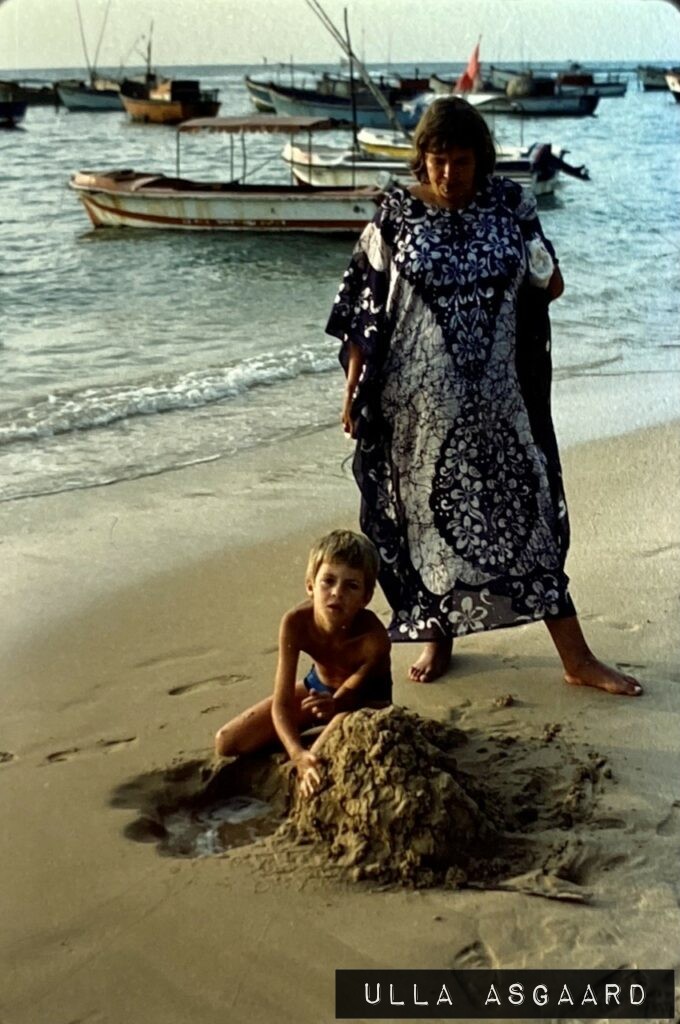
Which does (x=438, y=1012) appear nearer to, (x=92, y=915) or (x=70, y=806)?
(x=92, y=915)

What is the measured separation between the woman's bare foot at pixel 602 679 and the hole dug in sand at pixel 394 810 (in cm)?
40

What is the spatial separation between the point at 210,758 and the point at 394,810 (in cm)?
64

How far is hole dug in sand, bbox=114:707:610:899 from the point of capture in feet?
8.36

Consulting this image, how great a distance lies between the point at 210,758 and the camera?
3061 millimetres

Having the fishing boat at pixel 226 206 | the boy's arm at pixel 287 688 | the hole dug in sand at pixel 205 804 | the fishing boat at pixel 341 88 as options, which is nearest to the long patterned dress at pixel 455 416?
the boy's arm at pixel 287 688

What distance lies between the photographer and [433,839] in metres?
2.55

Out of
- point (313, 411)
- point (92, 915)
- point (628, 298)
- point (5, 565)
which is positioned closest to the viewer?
point (92, 915)

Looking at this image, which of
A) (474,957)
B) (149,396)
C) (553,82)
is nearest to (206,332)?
(149,396)

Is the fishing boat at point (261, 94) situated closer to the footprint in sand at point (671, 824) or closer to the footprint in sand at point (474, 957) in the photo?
the footprint in sand at point (671, 824)

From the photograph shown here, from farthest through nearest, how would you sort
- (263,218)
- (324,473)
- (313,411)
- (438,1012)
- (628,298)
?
(263,218), (628,298), (313,411), (324,473), (438,1012)

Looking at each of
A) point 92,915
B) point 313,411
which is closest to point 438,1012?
point 92,915

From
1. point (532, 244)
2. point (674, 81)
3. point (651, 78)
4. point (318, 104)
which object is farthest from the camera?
point (651, 78)

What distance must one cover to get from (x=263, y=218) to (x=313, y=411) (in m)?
8.83

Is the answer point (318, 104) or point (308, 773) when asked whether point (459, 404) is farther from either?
point (318, 104)
